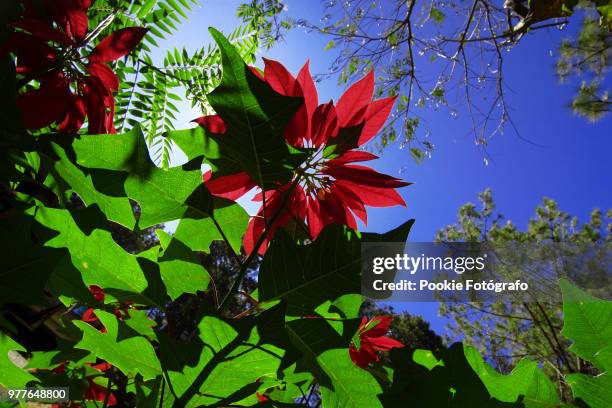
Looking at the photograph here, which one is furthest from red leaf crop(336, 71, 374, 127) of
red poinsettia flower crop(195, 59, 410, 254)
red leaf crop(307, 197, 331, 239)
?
red leaf crop(307, 197, 331, 239)

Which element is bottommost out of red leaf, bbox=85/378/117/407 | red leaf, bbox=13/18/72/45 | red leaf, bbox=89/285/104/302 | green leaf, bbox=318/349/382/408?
red leaf, bbox=85/378/117/407

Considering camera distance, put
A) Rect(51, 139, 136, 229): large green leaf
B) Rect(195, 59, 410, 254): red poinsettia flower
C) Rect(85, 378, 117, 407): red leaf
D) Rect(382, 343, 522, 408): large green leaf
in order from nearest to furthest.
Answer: Rect(382, 343, 522, 408): large green leaf < Rect(51, 139, 136, 229): large green leaf < Rect(195, 59, 410, 254): red poinsettia flower < Rect(85, 378, 117, 407): red leaf

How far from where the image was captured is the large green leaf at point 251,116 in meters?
0.31

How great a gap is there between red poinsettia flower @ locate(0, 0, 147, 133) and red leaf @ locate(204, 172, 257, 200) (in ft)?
0.54

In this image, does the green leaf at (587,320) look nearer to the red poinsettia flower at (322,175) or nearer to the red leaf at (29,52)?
the red poinsettia flower at (322,175)

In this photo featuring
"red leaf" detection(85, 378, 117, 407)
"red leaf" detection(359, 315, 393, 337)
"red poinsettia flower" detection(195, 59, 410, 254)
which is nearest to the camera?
"red poinsettia flower" detection(195, 59, 410, 254)

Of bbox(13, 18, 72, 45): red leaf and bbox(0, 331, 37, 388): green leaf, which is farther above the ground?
bbox(13, 18, 72, 45): red leaf

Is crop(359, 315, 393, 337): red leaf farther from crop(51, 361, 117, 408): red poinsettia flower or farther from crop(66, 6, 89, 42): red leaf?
crop(66, 6, 89, 42): red leaf

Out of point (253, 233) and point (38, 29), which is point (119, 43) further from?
point (253, 233)

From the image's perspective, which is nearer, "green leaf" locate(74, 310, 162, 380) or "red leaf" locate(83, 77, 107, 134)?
"green leaf" locate(74, 310, 162, 380)

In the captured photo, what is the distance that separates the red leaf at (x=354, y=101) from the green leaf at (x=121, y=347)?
1.06ft

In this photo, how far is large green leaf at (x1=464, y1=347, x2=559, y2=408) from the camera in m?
0.26

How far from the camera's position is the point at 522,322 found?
6.89m

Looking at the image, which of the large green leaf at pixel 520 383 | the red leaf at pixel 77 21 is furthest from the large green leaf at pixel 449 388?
the red leaf at pixel 77 21
